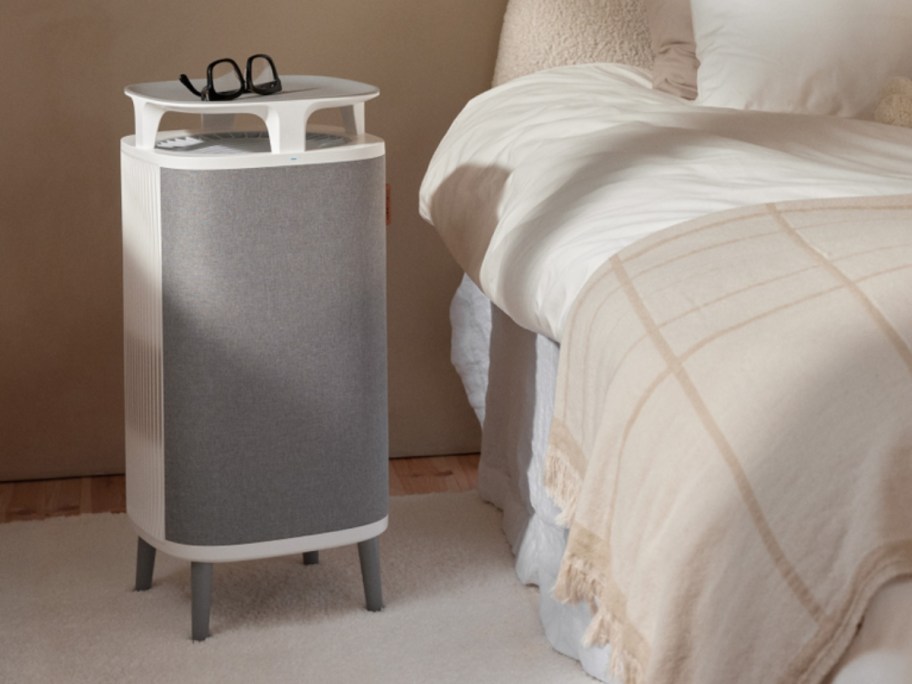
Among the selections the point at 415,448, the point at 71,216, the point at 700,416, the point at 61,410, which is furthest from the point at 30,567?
the point at 700,416

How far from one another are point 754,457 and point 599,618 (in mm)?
280

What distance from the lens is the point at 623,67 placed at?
2.53 metres

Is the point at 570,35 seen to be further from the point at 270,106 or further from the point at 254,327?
the point at 254,327

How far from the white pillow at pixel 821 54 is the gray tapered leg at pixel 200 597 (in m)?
1.19

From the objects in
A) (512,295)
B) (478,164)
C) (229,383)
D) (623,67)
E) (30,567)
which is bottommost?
(30,567)

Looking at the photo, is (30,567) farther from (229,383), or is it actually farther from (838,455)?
(838,455)

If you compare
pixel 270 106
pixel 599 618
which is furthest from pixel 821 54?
pixel 599 618

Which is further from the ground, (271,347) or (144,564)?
(271,347)

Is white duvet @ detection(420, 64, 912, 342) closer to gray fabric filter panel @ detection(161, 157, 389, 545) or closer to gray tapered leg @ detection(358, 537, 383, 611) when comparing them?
gray fabric filter panel @ detection(161, 157, 389, 545)

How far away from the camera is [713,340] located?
3.87 feet

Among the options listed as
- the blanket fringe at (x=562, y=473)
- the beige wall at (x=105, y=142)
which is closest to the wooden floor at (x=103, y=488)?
the beige wall at (x=105, y=142)

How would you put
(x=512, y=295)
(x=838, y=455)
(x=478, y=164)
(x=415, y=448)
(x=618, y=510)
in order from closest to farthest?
(x=838, y=455), (x=618, y=510), (x=512, y=295), (x=478, y=164), (x=415, y=448)

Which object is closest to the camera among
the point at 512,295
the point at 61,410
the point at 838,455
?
the point at 838,455

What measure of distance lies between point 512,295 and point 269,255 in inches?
14.0
